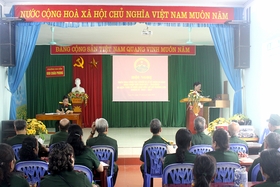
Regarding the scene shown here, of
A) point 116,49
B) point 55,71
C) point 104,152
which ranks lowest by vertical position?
point 104,152

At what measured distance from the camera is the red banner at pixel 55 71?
34.8ft

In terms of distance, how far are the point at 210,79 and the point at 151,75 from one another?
2.44 meters

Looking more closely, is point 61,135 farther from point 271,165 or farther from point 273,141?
point 271,165

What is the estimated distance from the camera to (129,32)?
8.15m

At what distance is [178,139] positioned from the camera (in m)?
2.82

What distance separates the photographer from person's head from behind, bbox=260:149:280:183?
74.8 inches

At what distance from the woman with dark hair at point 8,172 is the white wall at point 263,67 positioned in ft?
15.1

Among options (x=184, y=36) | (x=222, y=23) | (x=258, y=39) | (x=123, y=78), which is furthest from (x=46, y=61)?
(x=258, y=39)

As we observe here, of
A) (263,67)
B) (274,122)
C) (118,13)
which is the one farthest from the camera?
(118,13)

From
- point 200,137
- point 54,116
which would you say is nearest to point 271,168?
point 200,137

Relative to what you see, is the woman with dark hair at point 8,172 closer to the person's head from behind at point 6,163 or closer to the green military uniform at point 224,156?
the person's head from behind at point 6,163

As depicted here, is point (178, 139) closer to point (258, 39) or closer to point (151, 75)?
point (258, 39)

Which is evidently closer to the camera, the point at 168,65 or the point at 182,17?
the point at 182,17

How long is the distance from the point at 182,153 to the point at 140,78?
732 centimetres
